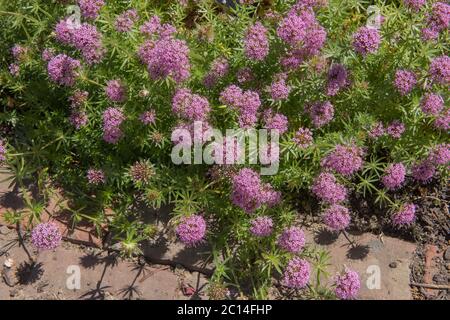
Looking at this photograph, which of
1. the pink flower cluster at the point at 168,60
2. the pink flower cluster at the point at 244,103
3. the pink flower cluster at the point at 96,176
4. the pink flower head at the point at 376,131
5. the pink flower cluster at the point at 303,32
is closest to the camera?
the pink flower cluster at the point at 168,60

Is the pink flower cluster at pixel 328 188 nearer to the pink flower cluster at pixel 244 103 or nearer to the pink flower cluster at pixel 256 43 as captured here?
the pink flower cluster at pixel 244 103

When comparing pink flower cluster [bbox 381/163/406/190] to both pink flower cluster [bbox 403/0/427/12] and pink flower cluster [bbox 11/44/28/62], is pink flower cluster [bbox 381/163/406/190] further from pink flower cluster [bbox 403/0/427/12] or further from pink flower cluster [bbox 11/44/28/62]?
pink flower cluster [bbox 11/44/28/62]

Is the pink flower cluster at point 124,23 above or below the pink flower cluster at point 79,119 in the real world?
above

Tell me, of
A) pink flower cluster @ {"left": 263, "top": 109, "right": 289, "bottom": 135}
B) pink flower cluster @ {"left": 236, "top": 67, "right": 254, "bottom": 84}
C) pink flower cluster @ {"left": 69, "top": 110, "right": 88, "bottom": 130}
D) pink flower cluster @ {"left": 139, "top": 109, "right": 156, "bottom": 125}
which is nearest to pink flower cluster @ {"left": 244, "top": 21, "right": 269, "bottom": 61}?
pink flower cluster @ {"left": 236, "top": 67, "right": 254, "bottom": 84}

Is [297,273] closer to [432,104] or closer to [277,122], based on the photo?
[277,122]

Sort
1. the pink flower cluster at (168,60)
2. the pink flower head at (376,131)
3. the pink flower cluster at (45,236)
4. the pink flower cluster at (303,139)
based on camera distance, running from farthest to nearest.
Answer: the pink flower head at (376,131) < the pink flower cluster at (45,236) < the pink flower cluster at (303,139) < the pink flower cluster at (168,60)

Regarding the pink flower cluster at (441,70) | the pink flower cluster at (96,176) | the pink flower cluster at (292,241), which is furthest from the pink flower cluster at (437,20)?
the pink flower cluster at (96,176)

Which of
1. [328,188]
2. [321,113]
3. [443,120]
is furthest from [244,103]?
[443,120]

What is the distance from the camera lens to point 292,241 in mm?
3639

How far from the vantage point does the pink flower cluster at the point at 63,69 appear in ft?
12.5

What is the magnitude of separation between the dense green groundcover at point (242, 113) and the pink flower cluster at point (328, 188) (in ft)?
0.05

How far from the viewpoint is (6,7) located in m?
4.39

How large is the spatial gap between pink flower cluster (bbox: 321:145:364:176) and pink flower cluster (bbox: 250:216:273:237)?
648mm

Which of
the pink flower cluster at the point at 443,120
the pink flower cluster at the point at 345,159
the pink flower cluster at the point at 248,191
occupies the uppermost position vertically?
the pink flower cluster at the point at 443,120
